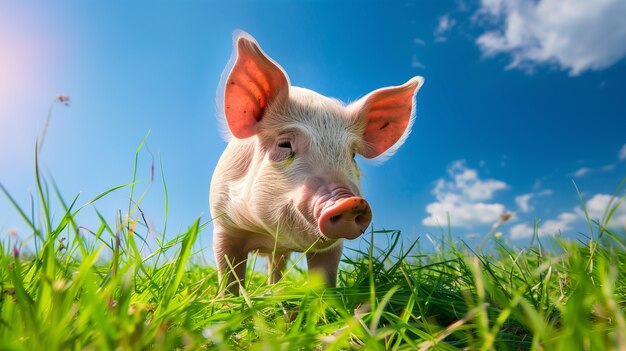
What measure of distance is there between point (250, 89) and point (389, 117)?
1.25 metres

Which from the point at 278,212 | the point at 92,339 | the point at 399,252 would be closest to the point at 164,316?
the point at 92,339

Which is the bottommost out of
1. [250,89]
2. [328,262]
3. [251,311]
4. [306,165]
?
[251,311]

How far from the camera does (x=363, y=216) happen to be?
2467 mm

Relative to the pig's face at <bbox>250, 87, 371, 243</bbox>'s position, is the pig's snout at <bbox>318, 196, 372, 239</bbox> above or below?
below

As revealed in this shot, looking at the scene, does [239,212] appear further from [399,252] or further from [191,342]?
[191,342]

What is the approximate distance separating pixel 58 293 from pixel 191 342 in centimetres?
38

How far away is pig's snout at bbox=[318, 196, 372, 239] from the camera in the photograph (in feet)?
7.68

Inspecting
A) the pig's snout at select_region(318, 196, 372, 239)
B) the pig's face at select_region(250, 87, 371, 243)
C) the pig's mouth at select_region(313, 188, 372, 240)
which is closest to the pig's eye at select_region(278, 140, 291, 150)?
the pig's face at select_region(250, 87, 371, 243)

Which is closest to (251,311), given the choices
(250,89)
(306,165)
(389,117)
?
(306,165)

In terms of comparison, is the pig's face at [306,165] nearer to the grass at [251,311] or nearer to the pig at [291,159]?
the pig at [291,159]

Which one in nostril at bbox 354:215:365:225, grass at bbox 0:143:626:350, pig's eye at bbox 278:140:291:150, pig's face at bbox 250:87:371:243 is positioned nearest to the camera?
grass at bbox 0:143:626:350

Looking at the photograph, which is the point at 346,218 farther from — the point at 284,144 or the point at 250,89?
the point at 250,89

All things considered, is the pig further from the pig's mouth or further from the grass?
the grass

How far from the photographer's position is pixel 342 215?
2.41 m
